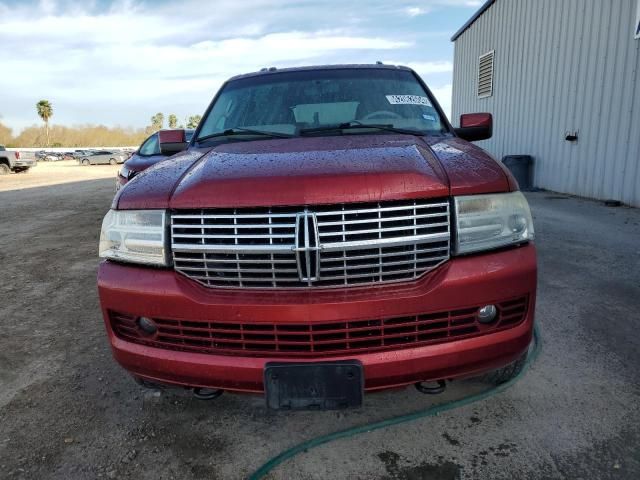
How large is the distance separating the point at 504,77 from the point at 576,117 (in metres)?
3.41

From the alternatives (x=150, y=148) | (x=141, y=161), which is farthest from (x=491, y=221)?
(x=150, y=148)

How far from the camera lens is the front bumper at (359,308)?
1.74 metres

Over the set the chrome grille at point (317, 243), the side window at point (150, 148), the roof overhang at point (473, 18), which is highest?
the roof overhang at point (473, 18)

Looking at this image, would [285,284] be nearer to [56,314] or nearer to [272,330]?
[272,330]

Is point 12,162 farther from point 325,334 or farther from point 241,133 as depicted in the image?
point 325,334

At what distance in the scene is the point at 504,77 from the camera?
11.8m

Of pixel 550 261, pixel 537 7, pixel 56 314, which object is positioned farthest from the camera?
pixel 537 7

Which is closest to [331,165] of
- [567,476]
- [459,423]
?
[459,423]

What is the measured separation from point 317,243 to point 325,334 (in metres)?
0.35

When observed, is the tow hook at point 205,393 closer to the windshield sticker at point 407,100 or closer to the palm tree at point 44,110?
the windshield sticker at point 407,100

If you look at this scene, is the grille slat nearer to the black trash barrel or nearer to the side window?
the side window

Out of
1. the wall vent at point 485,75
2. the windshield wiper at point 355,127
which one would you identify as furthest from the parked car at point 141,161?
the wall vent at point 485,75

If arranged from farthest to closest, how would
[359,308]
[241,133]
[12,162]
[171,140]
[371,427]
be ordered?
[12,162] → [171,140] → [241,133] → [371,427] → [359,308]

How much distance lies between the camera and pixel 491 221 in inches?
74.1
